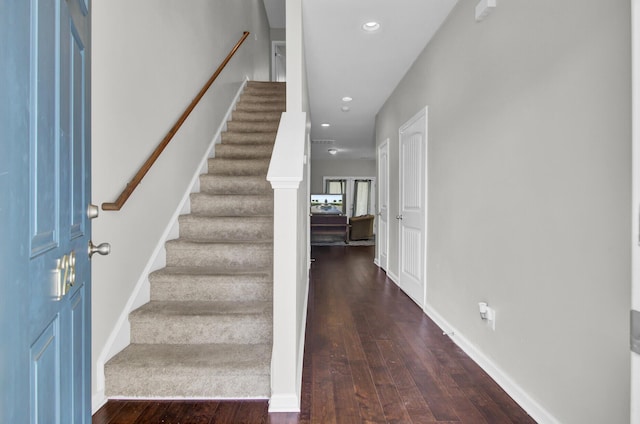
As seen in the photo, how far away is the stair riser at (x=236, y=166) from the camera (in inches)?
130

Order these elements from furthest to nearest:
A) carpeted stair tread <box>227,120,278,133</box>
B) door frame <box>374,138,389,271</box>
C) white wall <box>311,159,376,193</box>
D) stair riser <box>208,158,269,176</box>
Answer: white wall <box>311,159,376,193</box>, door frame <box>374,138,389,271</box>, carpeted stair tread <box>227,120,278,133</box>, stair riser <box>208,158,269,176</box>

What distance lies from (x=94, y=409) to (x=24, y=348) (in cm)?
139

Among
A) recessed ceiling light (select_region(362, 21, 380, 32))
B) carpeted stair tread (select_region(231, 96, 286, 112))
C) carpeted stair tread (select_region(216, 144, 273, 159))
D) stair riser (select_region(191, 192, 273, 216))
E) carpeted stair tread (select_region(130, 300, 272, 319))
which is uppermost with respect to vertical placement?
recessed ceiling light (select_region(362, 21, 380, 32))

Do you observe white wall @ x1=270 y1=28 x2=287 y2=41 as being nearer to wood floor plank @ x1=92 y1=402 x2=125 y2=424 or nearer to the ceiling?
the ceiling

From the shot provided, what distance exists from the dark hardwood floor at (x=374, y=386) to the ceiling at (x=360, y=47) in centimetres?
255

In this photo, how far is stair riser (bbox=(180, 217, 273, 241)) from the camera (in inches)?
105

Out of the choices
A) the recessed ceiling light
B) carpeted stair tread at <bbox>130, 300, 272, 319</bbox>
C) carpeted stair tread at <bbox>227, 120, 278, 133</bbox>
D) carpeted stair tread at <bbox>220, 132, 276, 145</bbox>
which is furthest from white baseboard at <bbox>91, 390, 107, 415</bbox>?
the recessed ceiling light

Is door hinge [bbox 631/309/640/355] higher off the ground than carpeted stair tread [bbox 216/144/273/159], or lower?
lower

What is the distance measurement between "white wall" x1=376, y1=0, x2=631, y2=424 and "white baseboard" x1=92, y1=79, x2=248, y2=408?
2.16 metres

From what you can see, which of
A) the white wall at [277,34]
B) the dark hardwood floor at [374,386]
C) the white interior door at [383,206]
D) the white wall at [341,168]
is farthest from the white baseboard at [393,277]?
the white wall at [341,168]

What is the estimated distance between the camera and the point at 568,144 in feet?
4.86

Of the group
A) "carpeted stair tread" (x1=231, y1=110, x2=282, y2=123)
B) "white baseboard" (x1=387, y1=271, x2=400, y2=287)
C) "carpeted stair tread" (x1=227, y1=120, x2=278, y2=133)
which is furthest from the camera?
"white baseboard" (x1=387, y1=271, x2=400, y2=287)

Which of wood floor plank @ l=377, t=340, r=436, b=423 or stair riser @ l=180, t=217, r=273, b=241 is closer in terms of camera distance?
wood floor plank @ l=377, t=340, r=436, b=423

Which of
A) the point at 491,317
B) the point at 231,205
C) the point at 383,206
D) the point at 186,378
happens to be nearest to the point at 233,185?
the point at 231,205
